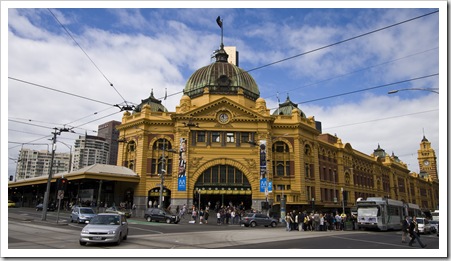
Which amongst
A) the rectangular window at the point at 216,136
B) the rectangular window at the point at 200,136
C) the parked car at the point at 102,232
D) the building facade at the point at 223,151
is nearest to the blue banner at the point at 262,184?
the building facade at the point at 223,151

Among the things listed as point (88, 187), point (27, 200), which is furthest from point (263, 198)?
point (27, 200)

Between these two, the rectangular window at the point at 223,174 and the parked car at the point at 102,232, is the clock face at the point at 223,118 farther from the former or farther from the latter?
the parked car at the point at 102,232

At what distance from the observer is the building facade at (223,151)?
155ft

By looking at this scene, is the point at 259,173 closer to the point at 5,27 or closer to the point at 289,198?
the point at 289,198

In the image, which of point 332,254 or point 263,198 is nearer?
point 332,254

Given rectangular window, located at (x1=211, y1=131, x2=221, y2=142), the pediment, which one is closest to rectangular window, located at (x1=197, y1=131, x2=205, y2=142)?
rectangular window, located at (x1=211, y1=131, x2=221, y2=142)

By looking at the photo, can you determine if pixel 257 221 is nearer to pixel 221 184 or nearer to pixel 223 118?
pixel 221 184

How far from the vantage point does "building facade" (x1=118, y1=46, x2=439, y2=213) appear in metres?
47.1

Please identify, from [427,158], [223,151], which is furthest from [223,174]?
[427,158]

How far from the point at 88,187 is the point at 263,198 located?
86.5ft

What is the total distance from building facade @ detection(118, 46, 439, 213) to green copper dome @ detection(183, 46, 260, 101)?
0.51ft

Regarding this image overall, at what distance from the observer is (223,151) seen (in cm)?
4788

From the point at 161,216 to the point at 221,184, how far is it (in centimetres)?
1384

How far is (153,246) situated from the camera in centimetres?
1594
